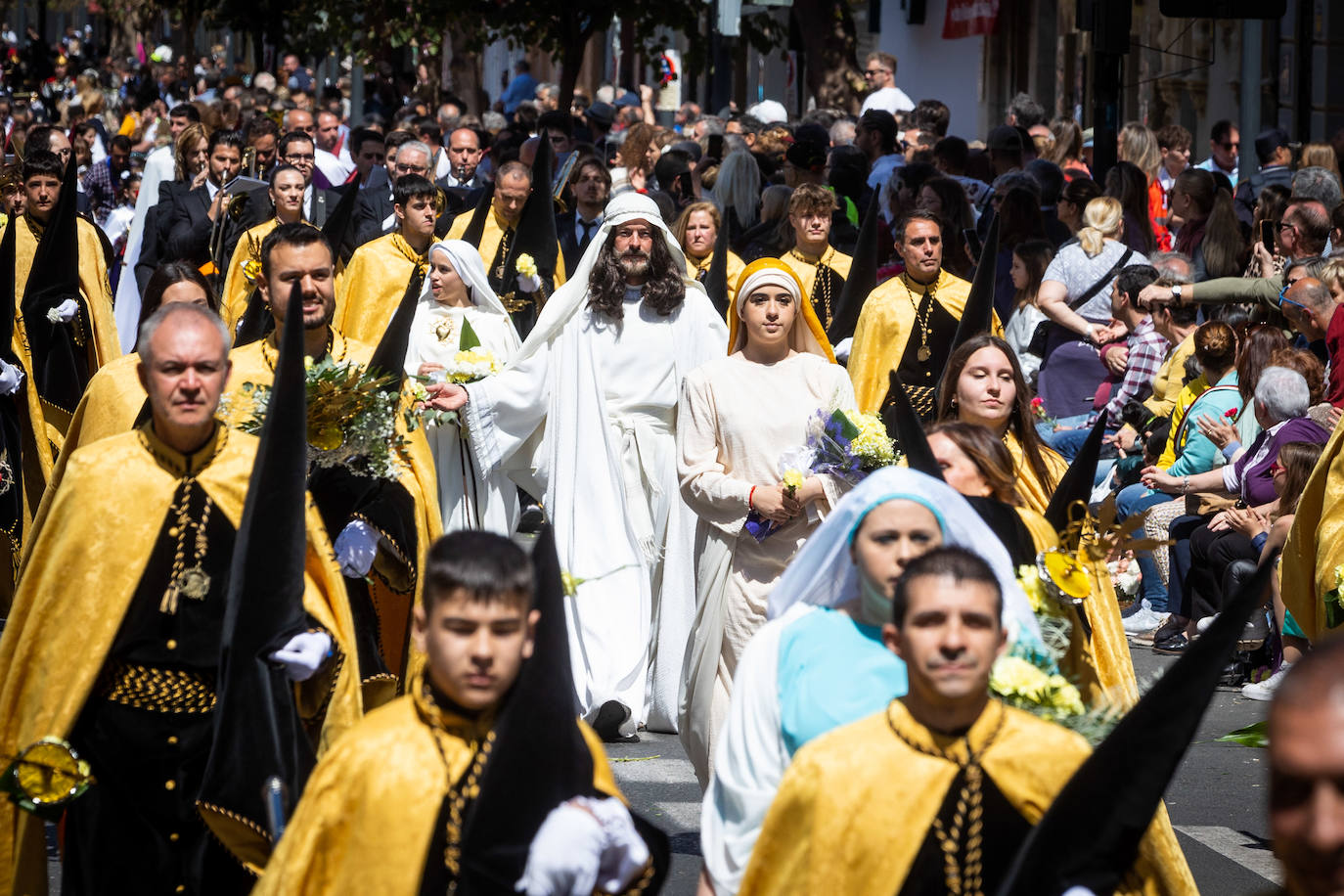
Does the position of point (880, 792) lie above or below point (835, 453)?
below

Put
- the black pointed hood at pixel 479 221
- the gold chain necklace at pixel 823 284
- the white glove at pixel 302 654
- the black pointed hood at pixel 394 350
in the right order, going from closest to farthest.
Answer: the white glove at pixel 302 654 → the black pointed hood at pixel 394 350 → the gold chain necklace at pixel 823 284 → the black pointed hood at pixel 479 221

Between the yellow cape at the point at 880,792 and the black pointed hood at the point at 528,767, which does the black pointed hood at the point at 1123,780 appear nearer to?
the yellow cape at the point at 880,792

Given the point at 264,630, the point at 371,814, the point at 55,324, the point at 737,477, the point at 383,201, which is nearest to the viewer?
the point at 371,814

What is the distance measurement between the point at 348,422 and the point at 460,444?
3.29 metres

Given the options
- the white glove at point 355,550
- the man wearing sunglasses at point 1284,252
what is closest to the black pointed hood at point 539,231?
the man wearing sunglasses at point 1284,252

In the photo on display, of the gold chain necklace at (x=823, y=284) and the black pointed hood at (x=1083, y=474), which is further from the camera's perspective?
the gold chain necklace at (x=823, y=284)

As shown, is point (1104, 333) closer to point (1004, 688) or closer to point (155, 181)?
point (155, 181)

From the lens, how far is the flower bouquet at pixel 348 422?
20.0 feet

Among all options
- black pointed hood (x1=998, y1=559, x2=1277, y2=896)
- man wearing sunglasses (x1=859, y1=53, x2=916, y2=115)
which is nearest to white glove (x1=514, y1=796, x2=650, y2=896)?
black pointed hood (x1=998, y1=559, x2=1277, y2=896)

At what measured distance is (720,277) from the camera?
1126cm

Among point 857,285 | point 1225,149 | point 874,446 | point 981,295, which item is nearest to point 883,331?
point 857,285

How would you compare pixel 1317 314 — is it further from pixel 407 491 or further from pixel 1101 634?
pixel 407 491

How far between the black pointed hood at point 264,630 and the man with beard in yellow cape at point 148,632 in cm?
17

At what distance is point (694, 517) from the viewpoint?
9023 mm
